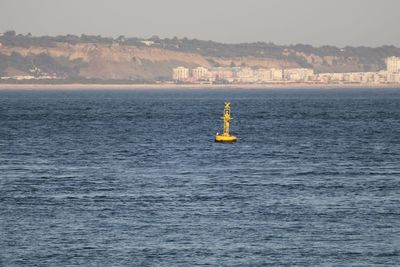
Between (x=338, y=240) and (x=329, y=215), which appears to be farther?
(x=329, y=215)

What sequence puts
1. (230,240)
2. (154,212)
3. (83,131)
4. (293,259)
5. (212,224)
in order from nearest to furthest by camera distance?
(293,259)
(230,240)
(212,224)
(154,212)
(83,131)

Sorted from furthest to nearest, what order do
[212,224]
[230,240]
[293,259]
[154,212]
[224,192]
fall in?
[224,192], [154,212], [212,224], [230,240], [293,259]

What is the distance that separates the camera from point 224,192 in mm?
56344

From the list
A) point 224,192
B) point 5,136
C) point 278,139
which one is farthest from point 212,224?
point 5,136

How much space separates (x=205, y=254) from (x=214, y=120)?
111 m

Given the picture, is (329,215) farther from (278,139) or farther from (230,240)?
(278,139)

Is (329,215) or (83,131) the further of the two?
(83,131)

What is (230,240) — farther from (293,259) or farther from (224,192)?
(224,192)

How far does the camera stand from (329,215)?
4850 centimetres

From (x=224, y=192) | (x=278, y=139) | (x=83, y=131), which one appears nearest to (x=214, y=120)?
(x=83, y=131)

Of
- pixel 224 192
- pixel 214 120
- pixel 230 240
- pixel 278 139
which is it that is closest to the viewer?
pixel 230 240

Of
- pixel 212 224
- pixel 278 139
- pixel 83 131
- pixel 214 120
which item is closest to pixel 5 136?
pixel 83 131

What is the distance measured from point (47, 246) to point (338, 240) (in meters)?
12.4

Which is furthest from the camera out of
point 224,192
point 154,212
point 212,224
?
point 224,192
